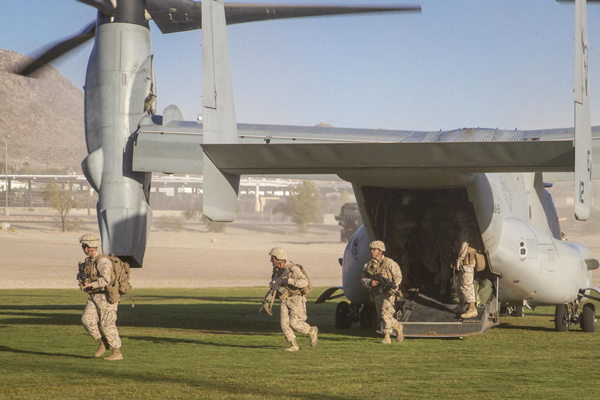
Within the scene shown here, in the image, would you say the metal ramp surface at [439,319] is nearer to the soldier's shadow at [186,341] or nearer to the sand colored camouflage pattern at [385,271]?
the sand colored camouflage pattern at [385,271]

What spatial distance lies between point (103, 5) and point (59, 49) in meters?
2.07

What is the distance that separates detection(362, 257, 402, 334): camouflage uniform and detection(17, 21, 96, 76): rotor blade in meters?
6.45

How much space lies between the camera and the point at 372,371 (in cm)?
862

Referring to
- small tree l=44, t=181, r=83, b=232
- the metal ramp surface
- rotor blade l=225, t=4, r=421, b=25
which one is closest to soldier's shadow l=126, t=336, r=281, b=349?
the metal ramp surface

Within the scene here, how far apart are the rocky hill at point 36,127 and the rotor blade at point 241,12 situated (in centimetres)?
13686

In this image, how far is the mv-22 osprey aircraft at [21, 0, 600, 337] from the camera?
8.53 m

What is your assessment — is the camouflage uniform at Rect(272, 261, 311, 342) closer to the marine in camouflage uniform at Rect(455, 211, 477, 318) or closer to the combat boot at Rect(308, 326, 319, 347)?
the combat boot at Rect(308, 326, 319, 347)

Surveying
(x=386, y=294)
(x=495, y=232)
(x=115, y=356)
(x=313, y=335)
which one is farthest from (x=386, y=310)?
(x=115, y=356)

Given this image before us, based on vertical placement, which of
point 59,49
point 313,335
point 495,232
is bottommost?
point 313,335

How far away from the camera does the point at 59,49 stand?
12797 millimetres

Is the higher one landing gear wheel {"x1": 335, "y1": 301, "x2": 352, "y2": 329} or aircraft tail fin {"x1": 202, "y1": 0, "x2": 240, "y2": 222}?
aircraft tail fin {"x1": 202, "y1": 0, "x2": 240, "y2": 222}

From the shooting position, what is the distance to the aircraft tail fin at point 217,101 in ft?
28.1

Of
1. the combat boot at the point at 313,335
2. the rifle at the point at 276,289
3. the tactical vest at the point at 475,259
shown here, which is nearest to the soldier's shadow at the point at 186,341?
the combat boot at the point at 313,335

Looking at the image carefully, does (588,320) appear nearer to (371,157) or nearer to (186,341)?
(371,157)
